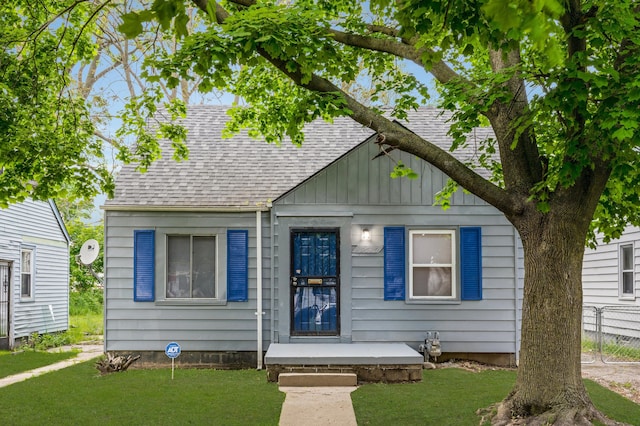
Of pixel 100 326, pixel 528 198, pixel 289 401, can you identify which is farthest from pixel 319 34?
pixel 100 326

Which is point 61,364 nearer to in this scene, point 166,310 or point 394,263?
point 166,310

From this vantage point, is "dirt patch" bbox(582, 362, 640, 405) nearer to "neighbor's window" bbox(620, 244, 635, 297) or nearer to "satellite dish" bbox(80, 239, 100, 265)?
"neighbor's window" bbox(620, 244, 635, 297)

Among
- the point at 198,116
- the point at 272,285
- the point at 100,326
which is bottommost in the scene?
the point at 100,326

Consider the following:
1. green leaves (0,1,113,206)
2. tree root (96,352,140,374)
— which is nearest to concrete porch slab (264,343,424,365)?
tree root (96,352,140,374)

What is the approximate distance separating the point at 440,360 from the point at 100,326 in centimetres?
1215

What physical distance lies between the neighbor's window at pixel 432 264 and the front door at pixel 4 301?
967 cm

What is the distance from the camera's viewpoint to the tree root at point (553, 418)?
6316 mm

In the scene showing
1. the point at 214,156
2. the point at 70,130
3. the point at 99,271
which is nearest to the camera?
the point at 70,130

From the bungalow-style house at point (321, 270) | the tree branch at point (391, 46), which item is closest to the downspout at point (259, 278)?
the bungalow-style house at point (321, 270)

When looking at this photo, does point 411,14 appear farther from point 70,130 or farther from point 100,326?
point 100,326

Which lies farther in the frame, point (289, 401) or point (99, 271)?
point (99, 271)

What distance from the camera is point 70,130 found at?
33.2ft

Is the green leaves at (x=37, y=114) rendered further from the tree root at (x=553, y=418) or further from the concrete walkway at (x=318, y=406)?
the tree root at (x=553, y=418)

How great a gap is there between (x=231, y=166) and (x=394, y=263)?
12.1ft
